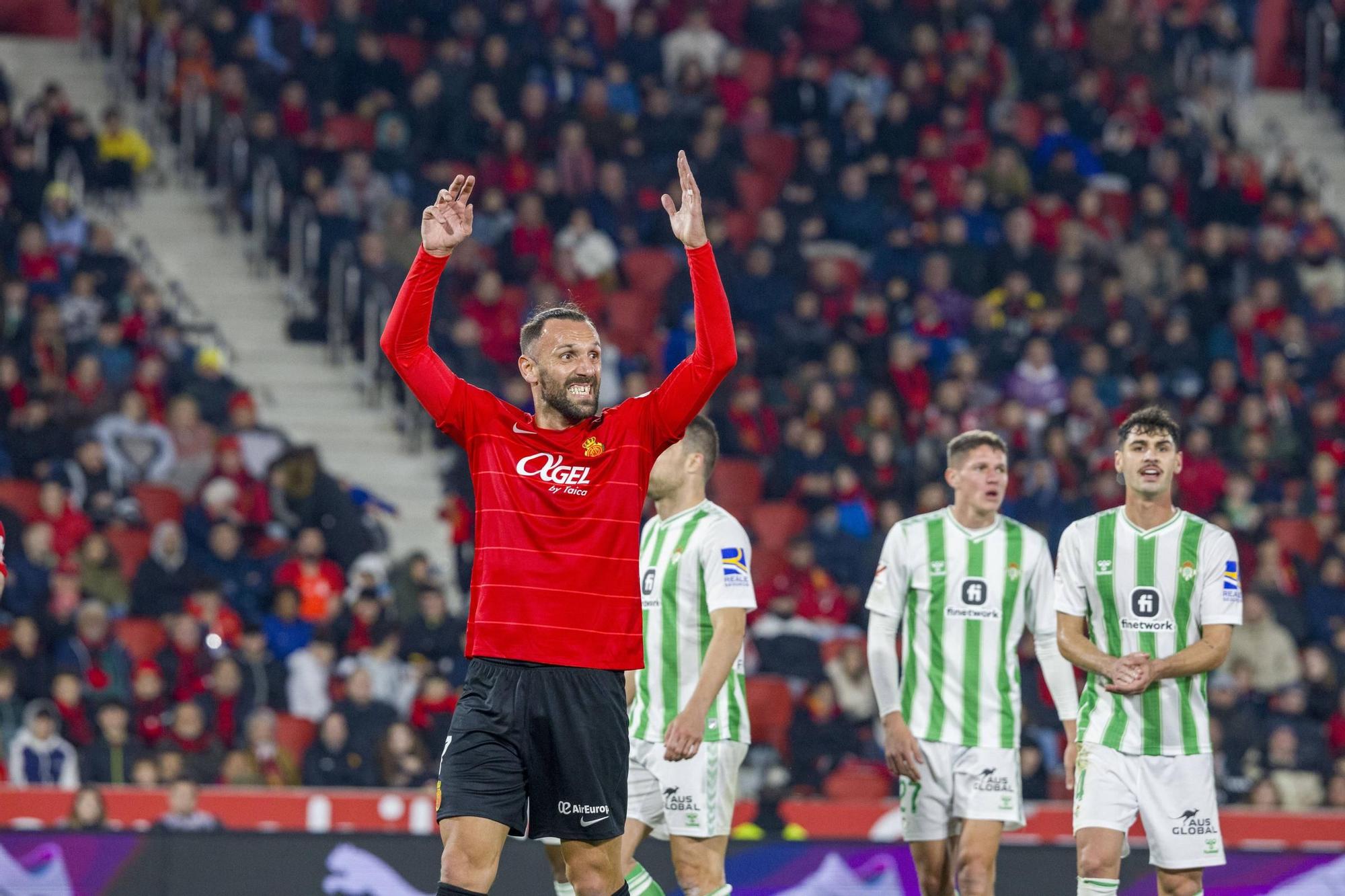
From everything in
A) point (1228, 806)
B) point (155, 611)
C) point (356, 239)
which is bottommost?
point (1228, 806)

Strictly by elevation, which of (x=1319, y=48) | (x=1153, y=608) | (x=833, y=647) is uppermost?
(x=1319, y=48)

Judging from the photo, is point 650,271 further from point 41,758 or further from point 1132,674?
point 1132,674

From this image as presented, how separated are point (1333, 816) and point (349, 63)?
1214 centimetres

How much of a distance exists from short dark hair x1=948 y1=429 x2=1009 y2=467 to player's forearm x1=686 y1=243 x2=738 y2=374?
2.33 metres

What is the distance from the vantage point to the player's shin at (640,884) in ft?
25.9

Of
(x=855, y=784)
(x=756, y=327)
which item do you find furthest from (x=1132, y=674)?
(x=756, y=327)

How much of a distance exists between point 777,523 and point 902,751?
25.7 feet

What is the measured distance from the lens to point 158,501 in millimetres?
14852

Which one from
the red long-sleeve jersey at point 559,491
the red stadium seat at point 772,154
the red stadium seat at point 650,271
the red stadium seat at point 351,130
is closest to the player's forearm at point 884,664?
the red long-sleeve jersey at point 559,491

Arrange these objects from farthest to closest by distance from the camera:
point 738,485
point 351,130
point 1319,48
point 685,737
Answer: point 1319,48, point 351,130, point 738,485, point 685,737

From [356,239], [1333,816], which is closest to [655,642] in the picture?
[1333,816]

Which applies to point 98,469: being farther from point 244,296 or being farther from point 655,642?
point 655,642

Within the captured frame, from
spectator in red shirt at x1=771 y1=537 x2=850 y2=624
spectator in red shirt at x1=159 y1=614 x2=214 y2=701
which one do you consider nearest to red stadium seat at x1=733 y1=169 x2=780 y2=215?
spectator in red shirt at x1=771 y1=537 x2=850 y2=624

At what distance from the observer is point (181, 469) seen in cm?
1504
